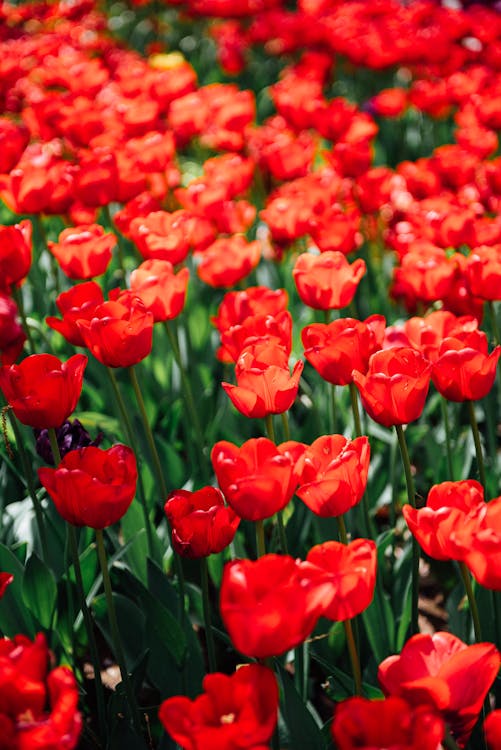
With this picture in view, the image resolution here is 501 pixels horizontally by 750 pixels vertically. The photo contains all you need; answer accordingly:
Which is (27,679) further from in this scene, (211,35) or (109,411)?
(211,35)

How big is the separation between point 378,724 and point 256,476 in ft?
1.19

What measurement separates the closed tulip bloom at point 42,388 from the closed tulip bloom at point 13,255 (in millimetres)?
449

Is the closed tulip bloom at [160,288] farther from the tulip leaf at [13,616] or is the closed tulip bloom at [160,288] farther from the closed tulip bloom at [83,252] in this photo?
the tulip leaf at [13,616]

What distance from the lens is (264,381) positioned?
1.46 metres

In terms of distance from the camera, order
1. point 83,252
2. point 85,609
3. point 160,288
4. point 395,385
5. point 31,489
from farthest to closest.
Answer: point 83,252, point 160,288, point 31,489, point 85,609, point 395,385

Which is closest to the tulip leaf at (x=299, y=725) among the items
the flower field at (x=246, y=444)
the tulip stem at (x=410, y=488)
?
the flower field at (x=246, y=444)

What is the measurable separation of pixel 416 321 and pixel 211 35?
209 inches

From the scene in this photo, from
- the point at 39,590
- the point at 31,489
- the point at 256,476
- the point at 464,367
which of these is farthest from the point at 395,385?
the point at 39,590

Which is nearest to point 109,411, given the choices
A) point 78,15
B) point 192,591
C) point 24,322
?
point 24,322

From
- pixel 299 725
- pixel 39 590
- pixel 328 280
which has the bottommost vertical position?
pixel 39 590

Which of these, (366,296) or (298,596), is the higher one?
(298,596)

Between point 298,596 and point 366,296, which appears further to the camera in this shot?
point 366,296

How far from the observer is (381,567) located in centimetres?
195

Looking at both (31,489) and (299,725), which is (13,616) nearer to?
(31,489)
